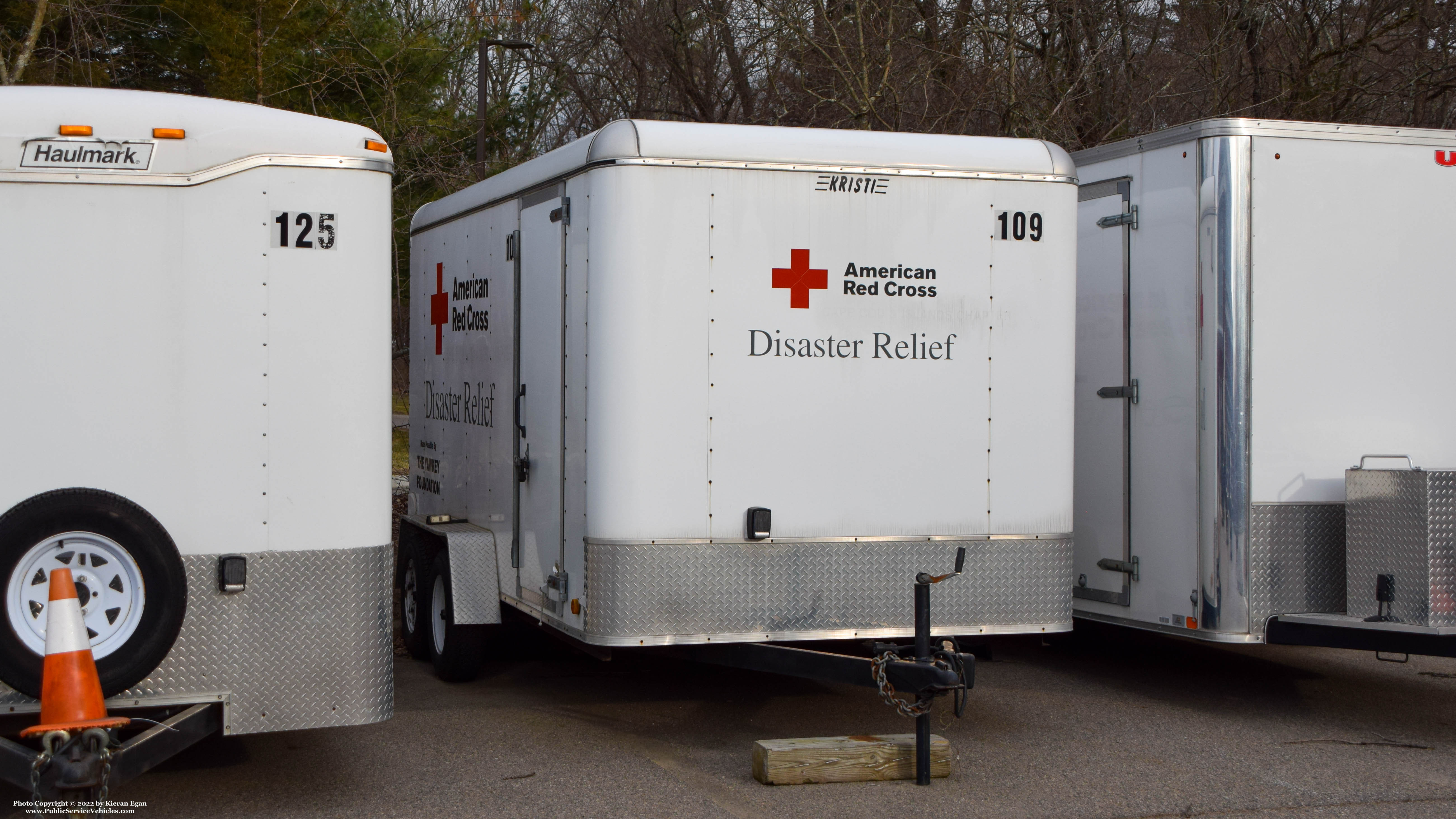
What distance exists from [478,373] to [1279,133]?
173 inches

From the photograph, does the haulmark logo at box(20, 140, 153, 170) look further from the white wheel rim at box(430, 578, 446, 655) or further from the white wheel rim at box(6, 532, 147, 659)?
the white wheel rim at box(430, 578, 446, 655)

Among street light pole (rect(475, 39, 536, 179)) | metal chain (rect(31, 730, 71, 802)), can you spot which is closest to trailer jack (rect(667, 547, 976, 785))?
metal chain (rect(31, 730, 71, 802))

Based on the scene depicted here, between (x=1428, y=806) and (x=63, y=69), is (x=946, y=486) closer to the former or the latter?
(x=1428, y=806)

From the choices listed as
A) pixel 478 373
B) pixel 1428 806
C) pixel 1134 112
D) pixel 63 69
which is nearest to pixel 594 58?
pixel 63 69

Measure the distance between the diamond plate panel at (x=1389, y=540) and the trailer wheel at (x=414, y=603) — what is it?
502 centimetres

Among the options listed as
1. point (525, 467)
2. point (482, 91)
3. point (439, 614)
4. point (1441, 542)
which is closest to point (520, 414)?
point (525, 467)

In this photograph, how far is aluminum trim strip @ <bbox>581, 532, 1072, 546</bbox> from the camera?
227 inches

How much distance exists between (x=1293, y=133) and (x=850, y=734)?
3.70m

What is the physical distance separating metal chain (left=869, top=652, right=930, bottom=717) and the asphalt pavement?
0.33 metres

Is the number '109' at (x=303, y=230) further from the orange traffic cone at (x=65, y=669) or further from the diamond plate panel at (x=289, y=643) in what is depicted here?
the orange traffic cone at (x=65, y=669)

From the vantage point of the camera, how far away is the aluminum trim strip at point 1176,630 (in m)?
6.67

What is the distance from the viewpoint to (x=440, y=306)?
8.52 m

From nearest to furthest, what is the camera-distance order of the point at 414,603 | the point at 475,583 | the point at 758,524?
the point at 758,524 → the point at 475,583 → the point at 414,603

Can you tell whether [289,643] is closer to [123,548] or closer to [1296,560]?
[123,548]
